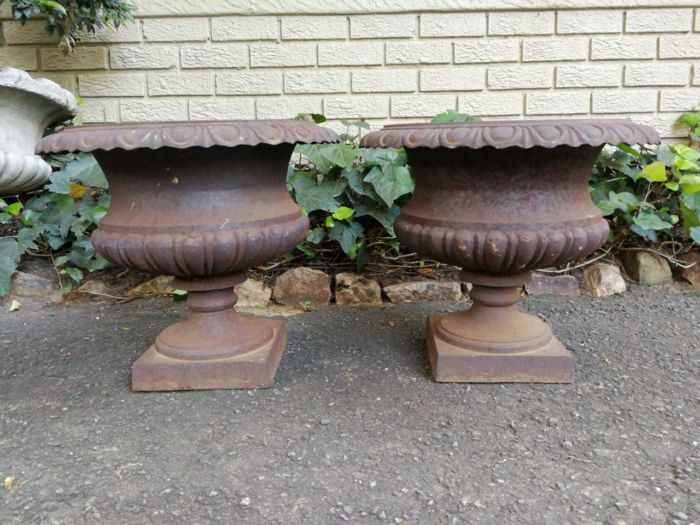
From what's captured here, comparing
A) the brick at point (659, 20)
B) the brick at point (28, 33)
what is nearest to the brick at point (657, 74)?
the brick at point (659, 20)

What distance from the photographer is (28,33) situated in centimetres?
322

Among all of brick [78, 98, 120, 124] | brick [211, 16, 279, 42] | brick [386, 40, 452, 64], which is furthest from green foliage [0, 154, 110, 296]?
brick [386, 40, 452, 64]

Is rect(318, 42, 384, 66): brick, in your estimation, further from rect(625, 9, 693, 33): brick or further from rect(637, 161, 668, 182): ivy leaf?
rect(637, 161, 668, 182): ivy leaf

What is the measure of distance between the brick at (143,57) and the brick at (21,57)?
1.64 ft

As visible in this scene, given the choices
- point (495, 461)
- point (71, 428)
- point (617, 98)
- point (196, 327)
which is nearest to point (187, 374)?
point (196, 327)

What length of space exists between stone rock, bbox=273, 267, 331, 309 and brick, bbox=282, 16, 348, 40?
1.53 m

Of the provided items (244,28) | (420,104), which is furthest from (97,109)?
(420,104)

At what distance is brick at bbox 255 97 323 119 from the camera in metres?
3.26

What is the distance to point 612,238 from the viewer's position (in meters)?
2.92

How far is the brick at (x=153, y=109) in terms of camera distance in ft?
10.8

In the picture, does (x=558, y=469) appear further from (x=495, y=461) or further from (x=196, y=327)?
(x=196, y=327)

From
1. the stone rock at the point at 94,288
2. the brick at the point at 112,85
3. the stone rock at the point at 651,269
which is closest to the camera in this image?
the stone rock at the point at 94,288

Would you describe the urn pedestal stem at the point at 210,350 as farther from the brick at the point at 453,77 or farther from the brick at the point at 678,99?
the brick at the point at 678,99

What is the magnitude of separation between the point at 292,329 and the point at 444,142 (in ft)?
3.88
